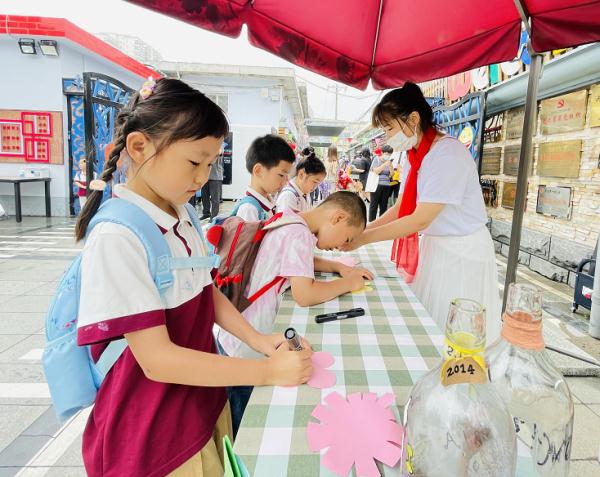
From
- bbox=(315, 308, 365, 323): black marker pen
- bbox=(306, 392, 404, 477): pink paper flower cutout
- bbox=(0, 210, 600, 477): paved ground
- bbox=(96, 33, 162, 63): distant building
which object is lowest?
bbox=(0, 210, 600, 477): paved ground

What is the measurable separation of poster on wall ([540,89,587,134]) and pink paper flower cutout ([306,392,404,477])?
5.15m

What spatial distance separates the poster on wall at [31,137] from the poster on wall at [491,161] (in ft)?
29.5

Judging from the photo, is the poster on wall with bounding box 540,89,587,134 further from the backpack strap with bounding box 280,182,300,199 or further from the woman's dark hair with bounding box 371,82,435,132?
the woman's dark hair with bounding box 371,82,435,132

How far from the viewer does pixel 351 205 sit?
1.61 m

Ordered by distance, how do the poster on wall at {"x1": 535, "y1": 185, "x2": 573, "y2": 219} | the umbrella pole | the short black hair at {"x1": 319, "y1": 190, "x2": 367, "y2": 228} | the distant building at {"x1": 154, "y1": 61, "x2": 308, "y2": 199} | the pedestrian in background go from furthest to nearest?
1. the distant building at {"x1": 154, "y1": 61, "x2": 308, "y2": 199}
2. the pedestrian in background
3. the poster on wall at {"x1": 535, "y1": 185, "x2": 573, "y2": 219}
4. the umbrella pole
5. the short black hair at {"x1": 319, "y1": 190, "x2": 367, "y2": 228}

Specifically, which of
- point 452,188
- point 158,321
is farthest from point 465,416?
point 452,188

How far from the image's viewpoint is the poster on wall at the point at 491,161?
6.54m

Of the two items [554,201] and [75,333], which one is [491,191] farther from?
[75,333]

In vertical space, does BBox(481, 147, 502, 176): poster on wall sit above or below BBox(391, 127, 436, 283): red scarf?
above

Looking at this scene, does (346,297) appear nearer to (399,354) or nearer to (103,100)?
(399,354)

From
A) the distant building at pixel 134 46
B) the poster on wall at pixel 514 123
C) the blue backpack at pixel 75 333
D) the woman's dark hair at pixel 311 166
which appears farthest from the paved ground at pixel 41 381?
the distant building at pixel 134 46

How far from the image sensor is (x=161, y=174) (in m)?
0.88

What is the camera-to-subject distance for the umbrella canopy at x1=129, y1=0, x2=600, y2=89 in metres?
1.85

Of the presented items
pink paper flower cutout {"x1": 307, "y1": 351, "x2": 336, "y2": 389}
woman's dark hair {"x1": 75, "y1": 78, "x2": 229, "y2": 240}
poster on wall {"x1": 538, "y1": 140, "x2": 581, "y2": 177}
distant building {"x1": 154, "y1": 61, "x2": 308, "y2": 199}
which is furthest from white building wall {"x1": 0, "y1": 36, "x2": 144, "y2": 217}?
pink paper flower cutout {"x1": 307, "y1": 351, "x2": 336, "y2": 389}
